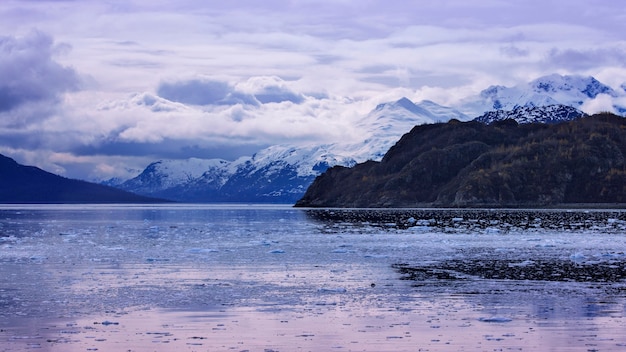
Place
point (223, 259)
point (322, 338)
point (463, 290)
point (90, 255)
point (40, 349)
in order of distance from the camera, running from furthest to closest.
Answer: point (90, 255) < point (223, 259) < point (463, 290) < point (322, 338) < point (40, 349)

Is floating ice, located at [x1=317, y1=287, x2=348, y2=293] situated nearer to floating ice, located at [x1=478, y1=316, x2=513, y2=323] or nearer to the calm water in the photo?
the calm water

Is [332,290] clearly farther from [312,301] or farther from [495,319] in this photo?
[495,319]

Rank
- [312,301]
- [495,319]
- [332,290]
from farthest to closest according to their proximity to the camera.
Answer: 1. [332,290]
2. [312,301]
3. [495,319]

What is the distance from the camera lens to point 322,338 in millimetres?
27359

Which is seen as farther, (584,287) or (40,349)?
(584,287)

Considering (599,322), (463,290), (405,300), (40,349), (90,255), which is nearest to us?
(40,349)

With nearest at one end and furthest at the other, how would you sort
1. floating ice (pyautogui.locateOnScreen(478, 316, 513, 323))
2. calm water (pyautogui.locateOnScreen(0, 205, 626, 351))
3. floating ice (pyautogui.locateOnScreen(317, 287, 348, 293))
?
calm water (pyautogui.locateOnScreen(0, 205, 626, 351)) < floating ice (pyautogui.locateOnScreen(478, 316, 513, 323)) < floating ice (pyautogui.locateOnScreen(317, 287, 348, 293))

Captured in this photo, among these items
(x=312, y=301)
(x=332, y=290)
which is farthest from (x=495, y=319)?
(x=332, y=290)

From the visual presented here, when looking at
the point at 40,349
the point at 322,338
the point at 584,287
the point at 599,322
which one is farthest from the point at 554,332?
the point at 40,349

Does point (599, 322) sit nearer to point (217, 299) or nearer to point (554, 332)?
point (554, 332)

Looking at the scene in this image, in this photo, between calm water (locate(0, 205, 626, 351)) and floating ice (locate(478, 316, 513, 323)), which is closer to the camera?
calm water (locate(0, 205, 626, 351))

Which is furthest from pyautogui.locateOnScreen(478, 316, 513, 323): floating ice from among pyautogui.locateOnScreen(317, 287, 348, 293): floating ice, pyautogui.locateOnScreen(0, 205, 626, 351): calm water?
pyautogui.locateOnScreen(317, 287, 348, 293): floating ice

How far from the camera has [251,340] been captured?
2719 centimetres

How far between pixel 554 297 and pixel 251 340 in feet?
50.2
